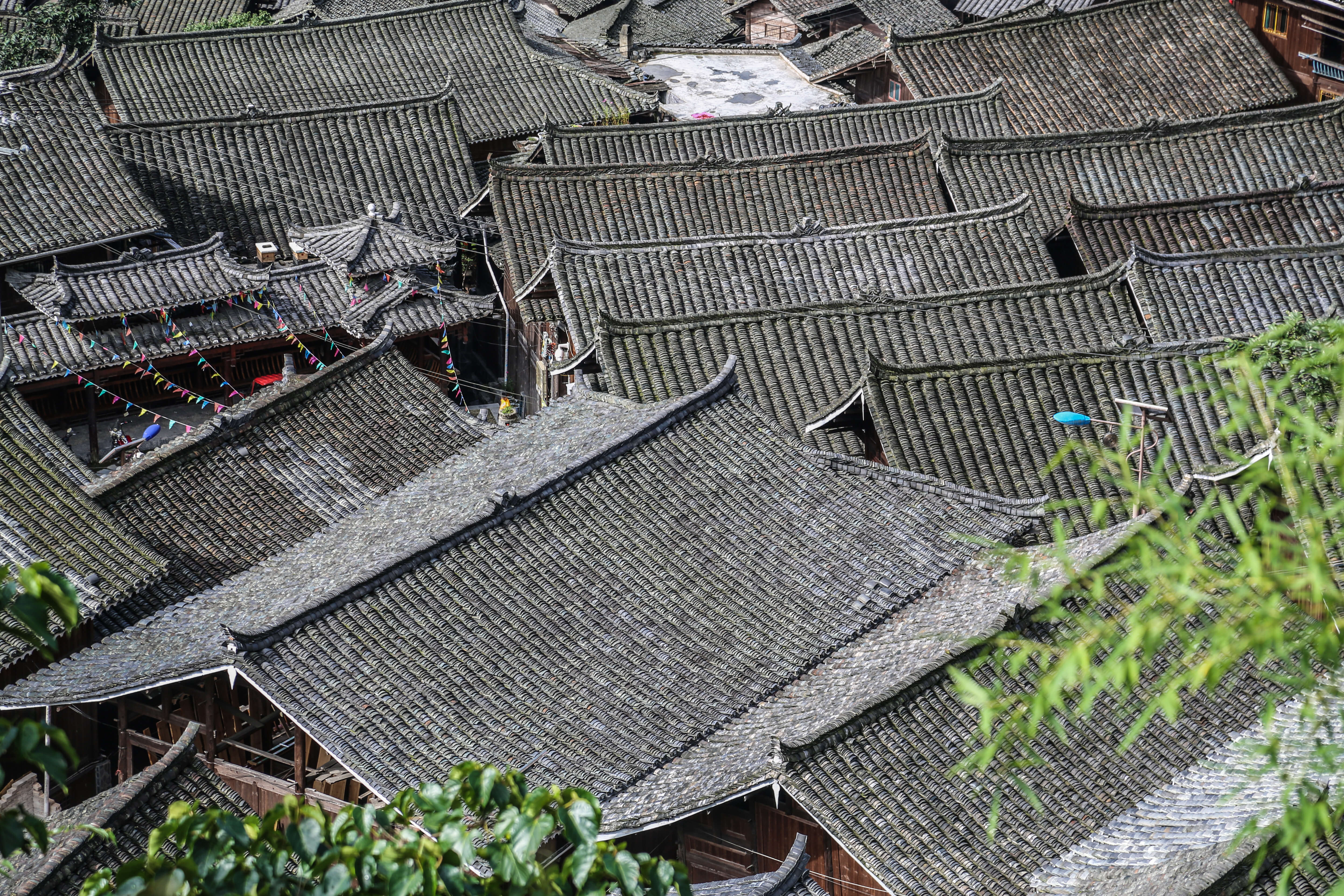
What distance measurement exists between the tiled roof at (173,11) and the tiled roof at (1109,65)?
24378 mm

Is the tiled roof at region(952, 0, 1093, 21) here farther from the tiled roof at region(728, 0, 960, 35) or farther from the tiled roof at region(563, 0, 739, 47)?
the tiled roof at region(563, 0, 739, 47)

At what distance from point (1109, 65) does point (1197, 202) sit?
36.4 ft

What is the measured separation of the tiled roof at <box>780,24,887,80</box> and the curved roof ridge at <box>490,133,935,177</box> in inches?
427

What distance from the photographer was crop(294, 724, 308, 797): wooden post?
57.5 feet

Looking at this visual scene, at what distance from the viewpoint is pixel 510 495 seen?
19594 millimetres

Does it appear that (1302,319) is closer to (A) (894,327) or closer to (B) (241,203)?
(A) (894,327)

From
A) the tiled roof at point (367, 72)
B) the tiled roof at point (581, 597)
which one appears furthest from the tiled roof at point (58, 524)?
the tiled roof at point (367, 72)

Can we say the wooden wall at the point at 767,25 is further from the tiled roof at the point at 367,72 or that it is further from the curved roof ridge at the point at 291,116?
the curved roof ridge at the point at 291,116

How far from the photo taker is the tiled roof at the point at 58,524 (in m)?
20.4

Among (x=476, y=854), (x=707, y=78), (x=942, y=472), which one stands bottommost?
(x=707, y=78)

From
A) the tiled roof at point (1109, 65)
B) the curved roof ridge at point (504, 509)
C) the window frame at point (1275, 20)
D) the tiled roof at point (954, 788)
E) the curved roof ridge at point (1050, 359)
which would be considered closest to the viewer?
the tiled roof at point (954, 788)

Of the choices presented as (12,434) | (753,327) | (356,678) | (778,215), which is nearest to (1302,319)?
(753,327)

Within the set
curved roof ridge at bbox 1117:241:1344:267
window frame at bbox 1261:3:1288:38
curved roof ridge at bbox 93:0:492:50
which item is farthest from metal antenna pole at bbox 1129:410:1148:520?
curved roof ridge at bbox 93:0:492:50

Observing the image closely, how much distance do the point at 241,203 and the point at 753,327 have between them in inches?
596
